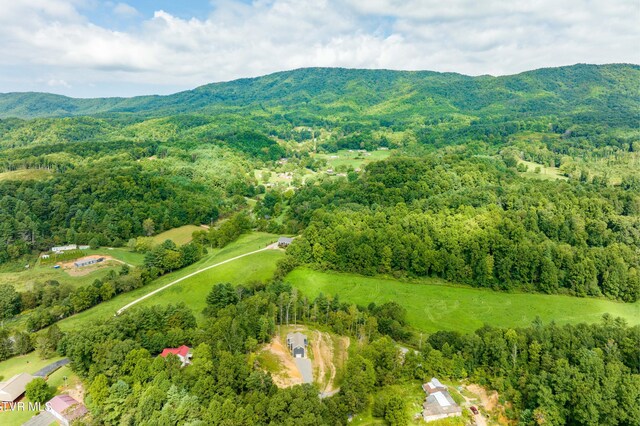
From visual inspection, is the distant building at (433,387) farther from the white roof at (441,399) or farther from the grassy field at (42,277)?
the grassy field at (42,277)

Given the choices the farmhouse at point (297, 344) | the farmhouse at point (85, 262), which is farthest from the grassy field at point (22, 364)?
the farmhouse at point (85, 262)

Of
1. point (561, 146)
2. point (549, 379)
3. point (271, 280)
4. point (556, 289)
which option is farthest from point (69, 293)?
point (561, 146)

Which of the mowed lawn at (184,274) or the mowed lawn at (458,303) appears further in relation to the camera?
the mowed lawn at (458,303)

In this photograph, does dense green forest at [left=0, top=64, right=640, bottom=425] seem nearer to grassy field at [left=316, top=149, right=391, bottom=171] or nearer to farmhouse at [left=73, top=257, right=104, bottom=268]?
grassy field at [left=316, top=149, right=391, bottom=171]

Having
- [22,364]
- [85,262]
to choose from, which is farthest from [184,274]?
[22,364]

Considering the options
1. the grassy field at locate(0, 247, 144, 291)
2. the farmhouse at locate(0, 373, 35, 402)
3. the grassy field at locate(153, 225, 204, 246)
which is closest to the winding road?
the grassy field at locate(0, 247, 144, 291)
